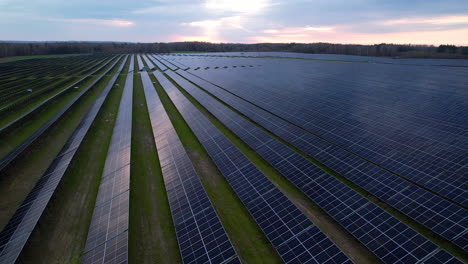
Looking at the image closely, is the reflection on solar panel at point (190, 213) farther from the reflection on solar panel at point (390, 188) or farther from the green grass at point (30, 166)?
the green grass at point (30, 166)

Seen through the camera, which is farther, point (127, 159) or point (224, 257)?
point (127, 159)

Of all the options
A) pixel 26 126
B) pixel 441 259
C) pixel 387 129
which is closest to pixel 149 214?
pixel 441 259

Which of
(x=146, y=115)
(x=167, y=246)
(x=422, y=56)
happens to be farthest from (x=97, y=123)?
(x=422, y=56)

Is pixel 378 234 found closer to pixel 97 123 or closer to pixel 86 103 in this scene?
pixel 97 123

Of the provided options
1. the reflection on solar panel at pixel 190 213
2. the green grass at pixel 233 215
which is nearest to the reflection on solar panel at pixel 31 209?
the reflection on solar panel at pixel 190 213

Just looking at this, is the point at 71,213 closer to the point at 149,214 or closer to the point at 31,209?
the point at 31,209

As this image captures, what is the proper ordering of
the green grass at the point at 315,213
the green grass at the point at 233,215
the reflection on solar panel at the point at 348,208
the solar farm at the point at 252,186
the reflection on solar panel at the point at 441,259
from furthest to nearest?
1. the green grass at the point at 233,215
2. the solar farm at the point at 252,186
3. the green grass at the point at 315,213
4. the reflection on solar panel at the point at 348,208
5. the reflection on solar panel at the point at 441,259
